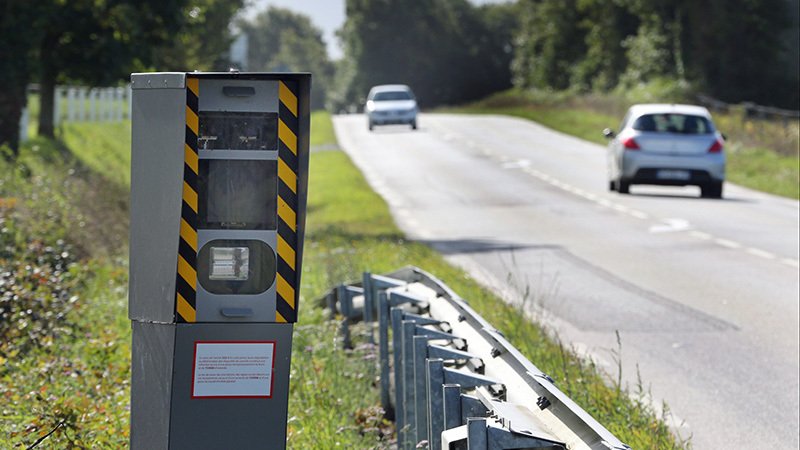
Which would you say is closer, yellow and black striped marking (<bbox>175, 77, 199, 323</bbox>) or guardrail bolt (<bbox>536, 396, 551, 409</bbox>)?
guardrail bolt (<bbox>536, 396, 551, 409</bbox>)

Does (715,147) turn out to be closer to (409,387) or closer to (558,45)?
(409,387)

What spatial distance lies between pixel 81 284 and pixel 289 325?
6.65 meters

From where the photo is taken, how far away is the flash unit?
16.3 ft

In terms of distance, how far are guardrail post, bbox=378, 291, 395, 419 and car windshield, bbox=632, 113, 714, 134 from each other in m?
16.9

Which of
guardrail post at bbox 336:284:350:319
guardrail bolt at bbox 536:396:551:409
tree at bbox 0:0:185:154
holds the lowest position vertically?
guardrail post at bbox 336:284:350:319

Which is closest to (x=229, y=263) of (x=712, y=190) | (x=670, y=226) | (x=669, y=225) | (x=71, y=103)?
(x=670, y=226)

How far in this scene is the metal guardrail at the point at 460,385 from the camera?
13.4 feet

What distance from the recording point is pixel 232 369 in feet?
16.3

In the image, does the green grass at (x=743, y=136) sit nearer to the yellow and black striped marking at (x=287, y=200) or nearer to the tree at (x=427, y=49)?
the yellow and black striped marking at (x=287, y=200)

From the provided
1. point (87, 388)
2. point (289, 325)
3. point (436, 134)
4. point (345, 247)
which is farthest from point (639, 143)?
point (436, 134)

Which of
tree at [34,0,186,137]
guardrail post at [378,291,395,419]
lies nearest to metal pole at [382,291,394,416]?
guardrail post at [378,291,395,419]

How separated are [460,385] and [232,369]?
3.01ft

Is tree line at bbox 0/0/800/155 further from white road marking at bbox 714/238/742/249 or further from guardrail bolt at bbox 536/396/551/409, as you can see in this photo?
guardrail bolt at bbox 536/396/551/409

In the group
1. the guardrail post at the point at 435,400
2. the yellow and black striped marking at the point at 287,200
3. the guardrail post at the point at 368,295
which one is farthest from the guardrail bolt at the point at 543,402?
the guardrail post at the point at 368,295
